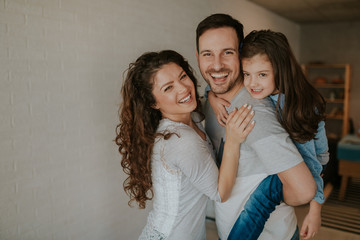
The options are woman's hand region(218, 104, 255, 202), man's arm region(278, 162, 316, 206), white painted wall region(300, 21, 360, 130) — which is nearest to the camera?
man's arm region(278, 162, 316, 206)

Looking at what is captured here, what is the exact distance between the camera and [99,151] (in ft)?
9.32

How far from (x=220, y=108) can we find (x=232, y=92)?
154 millimetres

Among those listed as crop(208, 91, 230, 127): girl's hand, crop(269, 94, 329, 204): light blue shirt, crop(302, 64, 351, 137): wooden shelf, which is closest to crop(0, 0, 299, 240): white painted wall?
crop(208, 91, 230, 127): girl's hand

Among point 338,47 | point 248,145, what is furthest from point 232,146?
point 338,47

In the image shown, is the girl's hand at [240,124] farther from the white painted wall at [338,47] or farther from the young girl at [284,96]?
the white painted wall at [338,47]

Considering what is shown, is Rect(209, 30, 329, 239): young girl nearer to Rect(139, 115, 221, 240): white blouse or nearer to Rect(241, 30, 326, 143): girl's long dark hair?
Rect(241, 30, 326, 143): girl's long dark hair

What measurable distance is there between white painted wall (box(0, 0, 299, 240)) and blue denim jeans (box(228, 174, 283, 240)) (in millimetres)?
1590

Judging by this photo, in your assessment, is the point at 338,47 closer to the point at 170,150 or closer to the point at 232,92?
the point at 232,92

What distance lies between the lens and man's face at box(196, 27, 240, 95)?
184 centimetres

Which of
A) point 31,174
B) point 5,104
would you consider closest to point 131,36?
point 5,104

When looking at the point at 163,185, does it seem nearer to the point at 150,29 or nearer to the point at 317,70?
the point at 150,29

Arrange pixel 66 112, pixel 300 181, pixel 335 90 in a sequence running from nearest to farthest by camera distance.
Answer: pixel 300 181, pixel 66 112, pixel 335 90

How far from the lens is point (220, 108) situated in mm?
1821

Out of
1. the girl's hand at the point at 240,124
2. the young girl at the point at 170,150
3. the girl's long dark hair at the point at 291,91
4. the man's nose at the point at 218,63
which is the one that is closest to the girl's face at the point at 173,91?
the young girl at the point at 170,150
